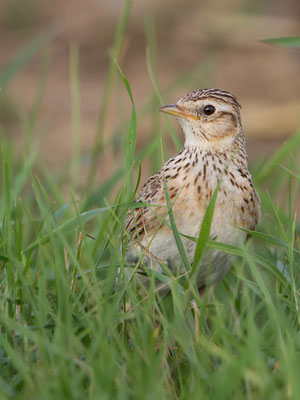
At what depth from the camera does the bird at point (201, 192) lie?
176 inches

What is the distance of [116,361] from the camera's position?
10.5 ft

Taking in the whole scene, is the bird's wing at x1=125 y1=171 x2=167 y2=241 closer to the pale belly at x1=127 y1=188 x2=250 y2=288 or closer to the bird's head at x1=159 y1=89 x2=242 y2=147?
the pale belly at x1=127 y1=188 x2=250 y2=288

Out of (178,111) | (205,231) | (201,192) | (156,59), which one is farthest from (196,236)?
(156,59)

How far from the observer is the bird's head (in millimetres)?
4930

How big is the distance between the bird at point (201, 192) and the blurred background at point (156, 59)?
4794mm

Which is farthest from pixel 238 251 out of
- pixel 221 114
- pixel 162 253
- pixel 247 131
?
pixel 247 131

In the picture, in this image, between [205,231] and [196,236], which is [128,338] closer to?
[205,231]

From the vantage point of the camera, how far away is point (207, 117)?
4.99m

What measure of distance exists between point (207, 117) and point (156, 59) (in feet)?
25.5

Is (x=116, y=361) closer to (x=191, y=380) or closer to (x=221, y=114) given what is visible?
(x=191, y=380)

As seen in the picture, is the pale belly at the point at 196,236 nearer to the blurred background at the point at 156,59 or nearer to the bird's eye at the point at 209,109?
the bird's eye at the point at 209,109

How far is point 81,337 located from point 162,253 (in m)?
1.26

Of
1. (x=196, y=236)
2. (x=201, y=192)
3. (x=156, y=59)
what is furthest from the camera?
(x=156, y=59)

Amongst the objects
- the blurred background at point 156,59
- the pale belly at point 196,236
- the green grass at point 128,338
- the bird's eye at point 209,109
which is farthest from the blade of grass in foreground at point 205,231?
the blurred background at point 156,59
